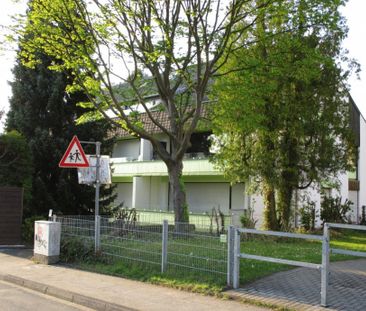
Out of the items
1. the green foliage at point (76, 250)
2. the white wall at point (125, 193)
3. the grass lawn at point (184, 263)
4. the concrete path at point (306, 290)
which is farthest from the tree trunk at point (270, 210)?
the white wall at point (125, 193)

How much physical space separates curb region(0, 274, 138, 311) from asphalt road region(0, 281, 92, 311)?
0.13 meters

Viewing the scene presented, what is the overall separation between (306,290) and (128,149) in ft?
94.4

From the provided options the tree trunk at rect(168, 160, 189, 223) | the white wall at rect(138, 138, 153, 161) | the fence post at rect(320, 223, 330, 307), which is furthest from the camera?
the white wall at rect(138, 138, 153, 161)

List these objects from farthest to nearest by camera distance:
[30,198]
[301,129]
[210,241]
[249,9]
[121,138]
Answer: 1. [121,138]
2. [301,129]
3. [30,198]
4. [249,9]
5. [210,241]

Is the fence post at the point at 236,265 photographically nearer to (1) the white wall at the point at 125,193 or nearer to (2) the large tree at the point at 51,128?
(2) the large tree at the point at 51,128

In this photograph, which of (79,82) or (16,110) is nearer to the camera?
(79,82)

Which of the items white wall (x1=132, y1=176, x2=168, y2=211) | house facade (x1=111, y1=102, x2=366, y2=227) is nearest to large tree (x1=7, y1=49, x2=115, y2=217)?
house facade (x1=111, y1=102, x2=366, y2=227)

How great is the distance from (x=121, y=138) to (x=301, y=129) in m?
19.6

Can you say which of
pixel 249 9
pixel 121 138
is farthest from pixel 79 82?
pixel 121 138

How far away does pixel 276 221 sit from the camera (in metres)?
20.1

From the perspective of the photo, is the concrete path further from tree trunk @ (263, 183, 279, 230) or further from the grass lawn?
tree trunk @ (263, 183, 279, 230)

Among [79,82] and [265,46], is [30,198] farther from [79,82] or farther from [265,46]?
[265,46]

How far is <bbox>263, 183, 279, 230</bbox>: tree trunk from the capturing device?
65.6 feet

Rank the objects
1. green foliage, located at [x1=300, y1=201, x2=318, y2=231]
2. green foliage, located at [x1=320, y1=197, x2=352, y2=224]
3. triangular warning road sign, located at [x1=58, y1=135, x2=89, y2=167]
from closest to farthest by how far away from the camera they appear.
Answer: triangular warning road sign, located at [x1=58, y1=135, x2=89, y2=167], green foliage, located at [x1=300, y1=201, x2=318, y2=231], green foliage, located at [x1=320, y1=197, x2=352, y2=224]
